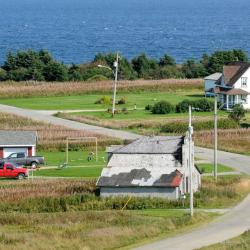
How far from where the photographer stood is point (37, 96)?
4075 inches

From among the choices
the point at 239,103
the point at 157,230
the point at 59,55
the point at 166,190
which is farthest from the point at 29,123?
the point at 59,55

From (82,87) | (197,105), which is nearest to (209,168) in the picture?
(197,105)

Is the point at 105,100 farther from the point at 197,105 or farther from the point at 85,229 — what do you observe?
the point at 85,229

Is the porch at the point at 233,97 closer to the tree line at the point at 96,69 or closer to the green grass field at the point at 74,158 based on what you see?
the tree line at the point at 96,69

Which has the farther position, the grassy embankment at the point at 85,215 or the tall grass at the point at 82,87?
the tall grass at the point at 82,87

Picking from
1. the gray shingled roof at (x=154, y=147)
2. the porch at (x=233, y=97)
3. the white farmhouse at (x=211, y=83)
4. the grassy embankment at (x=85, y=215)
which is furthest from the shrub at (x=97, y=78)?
the grassy embankment at (x=85, y=215)

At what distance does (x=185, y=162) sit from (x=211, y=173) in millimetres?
5176

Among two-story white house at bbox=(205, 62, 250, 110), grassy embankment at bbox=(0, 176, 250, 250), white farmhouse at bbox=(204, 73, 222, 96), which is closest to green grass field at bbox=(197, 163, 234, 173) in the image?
grassy embankment at bbox=(0, 176, 250, 250)

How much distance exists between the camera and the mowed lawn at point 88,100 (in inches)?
3738

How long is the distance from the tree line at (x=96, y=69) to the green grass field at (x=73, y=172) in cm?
5125

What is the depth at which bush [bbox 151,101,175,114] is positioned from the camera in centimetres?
9001

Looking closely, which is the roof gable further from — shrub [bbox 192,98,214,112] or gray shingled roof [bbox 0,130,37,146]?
gray shingled roof [bbox 0,130,37,146]

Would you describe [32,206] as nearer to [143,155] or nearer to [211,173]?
[143,155]

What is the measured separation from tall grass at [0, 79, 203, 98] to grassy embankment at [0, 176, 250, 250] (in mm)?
43116
